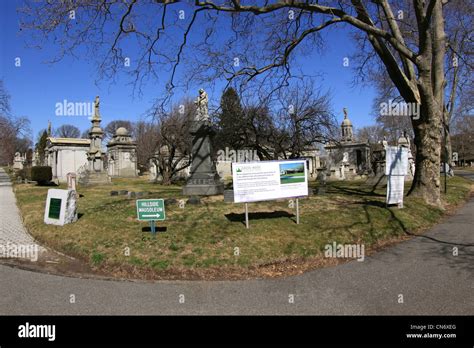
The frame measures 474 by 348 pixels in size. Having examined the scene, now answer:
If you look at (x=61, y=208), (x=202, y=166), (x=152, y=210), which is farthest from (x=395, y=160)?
(x=61, y=208)

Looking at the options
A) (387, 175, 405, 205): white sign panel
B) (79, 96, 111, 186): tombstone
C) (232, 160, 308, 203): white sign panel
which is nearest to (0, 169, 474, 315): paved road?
(232, 160, 308, 203): white sign panel

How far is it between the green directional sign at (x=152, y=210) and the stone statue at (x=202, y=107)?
8296mm

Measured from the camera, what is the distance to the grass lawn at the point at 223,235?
6.38 metres

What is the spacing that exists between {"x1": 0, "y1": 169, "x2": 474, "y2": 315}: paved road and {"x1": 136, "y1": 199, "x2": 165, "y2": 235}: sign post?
2.36m

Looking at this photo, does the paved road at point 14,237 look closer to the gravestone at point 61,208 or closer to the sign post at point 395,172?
the gravestone at point 61,208

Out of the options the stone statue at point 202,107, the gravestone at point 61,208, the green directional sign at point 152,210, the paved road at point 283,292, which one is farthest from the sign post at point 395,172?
the gravestone at point 61,208

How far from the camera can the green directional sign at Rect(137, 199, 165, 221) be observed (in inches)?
309

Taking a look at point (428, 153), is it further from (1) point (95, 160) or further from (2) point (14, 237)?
(1) point (95, 160)

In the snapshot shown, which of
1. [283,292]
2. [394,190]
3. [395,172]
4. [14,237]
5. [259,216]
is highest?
[395,172]

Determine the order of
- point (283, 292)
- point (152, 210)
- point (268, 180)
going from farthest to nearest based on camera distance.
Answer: point (268, 180) < point (152, 210) < point (283, 292)

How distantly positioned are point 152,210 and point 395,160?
27.0 feet

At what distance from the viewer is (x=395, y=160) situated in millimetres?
11242

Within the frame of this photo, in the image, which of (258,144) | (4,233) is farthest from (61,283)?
(258,144)

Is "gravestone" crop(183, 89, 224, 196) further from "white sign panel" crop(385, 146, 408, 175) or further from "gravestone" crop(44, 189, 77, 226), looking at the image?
"white sign panel" crop(385, 146, 408, 175)
